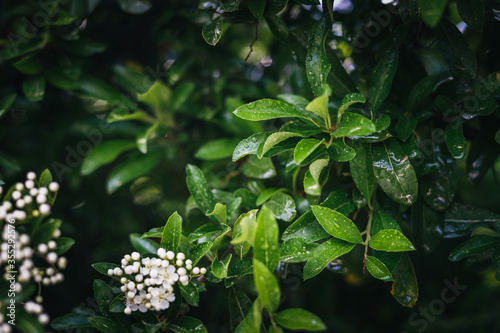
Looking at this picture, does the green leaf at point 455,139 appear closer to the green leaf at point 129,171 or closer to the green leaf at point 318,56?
the green leaf at point 318,56

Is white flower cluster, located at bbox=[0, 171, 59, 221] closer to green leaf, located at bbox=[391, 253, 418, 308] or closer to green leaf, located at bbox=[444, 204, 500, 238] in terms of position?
green leaf, located at bbox=[391, 253, 418, 308]

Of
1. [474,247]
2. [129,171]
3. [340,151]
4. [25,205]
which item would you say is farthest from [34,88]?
[474,247]

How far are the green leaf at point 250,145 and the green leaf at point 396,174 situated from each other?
341 millimetres

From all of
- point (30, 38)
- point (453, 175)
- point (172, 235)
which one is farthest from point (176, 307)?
point (30, 38)

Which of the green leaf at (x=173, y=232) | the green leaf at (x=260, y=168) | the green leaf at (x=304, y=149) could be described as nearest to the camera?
the green leaf at (x=304, y=149)

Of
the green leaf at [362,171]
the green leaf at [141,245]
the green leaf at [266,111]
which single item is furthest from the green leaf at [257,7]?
the green leaf at [141,245]

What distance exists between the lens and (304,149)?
90cm

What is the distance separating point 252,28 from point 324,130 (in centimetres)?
140

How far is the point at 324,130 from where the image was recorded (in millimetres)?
1000

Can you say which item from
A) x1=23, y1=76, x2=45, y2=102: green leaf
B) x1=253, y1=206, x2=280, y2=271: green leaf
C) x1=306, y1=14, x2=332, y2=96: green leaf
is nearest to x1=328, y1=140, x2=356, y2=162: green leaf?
x1=306, y1=14, x2=332, y2=96: green leaf

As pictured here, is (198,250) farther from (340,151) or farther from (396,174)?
(396,174)

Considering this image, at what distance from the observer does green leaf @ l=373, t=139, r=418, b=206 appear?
0.96 m

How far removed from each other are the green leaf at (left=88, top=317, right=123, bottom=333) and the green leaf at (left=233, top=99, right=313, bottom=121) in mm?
684

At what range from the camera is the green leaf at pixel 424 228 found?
1.12 meters
